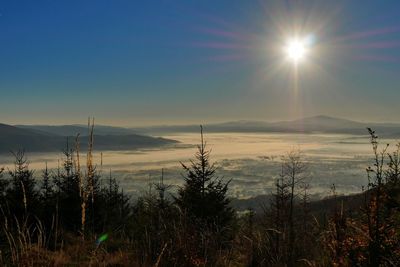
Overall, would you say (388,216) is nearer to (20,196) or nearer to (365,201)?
(365,201)

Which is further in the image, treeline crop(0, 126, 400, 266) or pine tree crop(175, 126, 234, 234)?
pine tree crop(175, 126, 234, 234)

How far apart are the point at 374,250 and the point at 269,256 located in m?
2.79

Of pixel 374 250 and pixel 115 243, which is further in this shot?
pixel 115 243

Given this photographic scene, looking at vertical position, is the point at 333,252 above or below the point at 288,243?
above

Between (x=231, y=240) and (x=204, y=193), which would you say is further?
(x=204, y=193)

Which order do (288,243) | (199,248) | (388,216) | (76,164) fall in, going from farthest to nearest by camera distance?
1. (288,243)
2. (199,248)
3. (388,216)
4. (76,164)

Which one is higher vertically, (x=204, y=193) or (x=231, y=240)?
(x=231, y=240)

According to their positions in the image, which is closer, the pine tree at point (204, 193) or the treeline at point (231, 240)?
the treeline at point (231, 240)

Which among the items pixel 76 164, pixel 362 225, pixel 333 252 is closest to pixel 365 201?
pixel 362 225

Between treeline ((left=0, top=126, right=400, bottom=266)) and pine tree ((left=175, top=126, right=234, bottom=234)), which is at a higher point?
treeline ((left=0, top=126, right=400, bottom=266))

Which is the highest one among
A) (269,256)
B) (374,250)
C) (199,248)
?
(374,250)

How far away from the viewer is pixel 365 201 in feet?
A: 13.4

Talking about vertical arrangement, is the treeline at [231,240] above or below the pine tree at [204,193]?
above

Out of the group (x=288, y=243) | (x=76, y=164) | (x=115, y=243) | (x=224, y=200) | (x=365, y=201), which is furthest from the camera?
(x=224, y=200)
